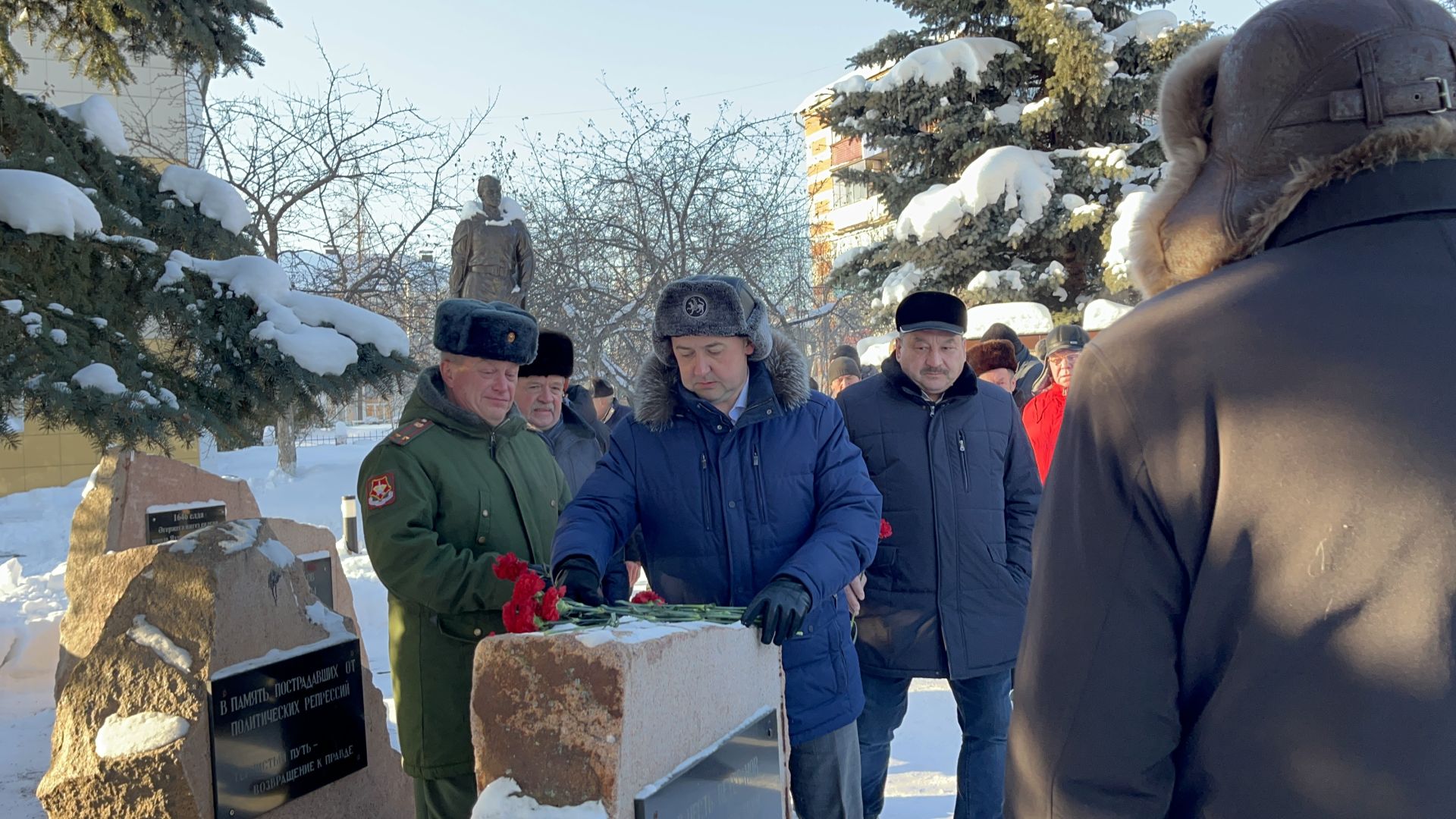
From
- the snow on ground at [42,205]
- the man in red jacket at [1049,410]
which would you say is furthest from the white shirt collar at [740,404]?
the snow on ground at [42,205]

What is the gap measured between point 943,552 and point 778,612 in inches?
64.5

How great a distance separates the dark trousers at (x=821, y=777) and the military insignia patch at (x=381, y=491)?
4.70ft

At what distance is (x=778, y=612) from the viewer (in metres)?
2.32

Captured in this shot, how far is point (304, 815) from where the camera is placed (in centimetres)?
315

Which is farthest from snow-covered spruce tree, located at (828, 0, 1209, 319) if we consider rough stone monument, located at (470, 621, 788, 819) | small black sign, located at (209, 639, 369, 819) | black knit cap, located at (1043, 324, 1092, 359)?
rough stone monument, located at (470, 621, 788, 819)

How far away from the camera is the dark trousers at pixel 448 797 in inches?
118

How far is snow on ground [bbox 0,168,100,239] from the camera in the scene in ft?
14.7

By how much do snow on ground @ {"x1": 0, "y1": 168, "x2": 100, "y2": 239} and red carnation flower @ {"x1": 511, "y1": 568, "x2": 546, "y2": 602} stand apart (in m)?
3.79

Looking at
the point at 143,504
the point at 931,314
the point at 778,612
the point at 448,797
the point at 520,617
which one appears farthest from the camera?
the point at 143,504

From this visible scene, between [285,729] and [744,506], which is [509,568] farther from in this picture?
[285,729]

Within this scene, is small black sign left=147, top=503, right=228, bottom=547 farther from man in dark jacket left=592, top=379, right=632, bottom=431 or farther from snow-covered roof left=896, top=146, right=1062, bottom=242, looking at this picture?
snow-covered roof left=896, top=146, right=1062, bottom=242

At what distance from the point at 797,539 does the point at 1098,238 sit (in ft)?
38.4

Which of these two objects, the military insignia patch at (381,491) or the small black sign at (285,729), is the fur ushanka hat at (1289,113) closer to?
the military insignia patch at (381,491)

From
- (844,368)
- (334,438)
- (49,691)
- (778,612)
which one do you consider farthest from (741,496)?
(334,438)
